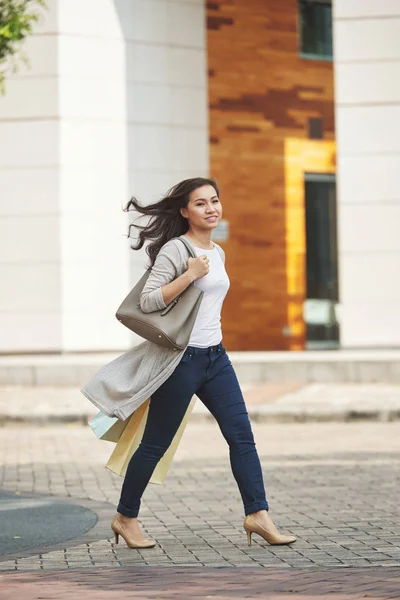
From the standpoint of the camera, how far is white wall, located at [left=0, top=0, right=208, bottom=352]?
20672 millimetres

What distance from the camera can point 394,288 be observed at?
65.7 ft

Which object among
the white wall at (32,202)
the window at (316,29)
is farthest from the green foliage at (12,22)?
the window at (316,29)

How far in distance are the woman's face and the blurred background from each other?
12989mm

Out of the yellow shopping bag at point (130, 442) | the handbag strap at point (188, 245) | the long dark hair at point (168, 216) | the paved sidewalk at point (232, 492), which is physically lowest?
the paved sidewalk at point (232, 492)

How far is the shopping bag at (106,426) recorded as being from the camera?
7197 mm

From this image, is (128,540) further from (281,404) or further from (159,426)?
(281,404)

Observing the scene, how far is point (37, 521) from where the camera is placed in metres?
8.21

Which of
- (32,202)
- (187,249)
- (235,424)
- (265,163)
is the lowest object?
(235,424)

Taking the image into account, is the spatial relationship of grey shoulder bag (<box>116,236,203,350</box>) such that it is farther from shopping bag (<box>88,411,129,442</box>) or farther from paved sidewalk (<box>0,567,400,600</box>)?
paved sidewalk (<box>0,567,400,600</box>)

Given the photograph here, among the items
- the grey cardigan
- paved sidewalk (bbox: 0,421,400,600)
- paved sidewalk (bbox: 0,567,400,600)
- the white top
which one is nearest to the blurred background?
paved sidewalk (bbox: 0,421,400,600)

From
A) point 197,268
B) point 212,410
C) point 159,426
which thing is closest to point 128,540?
point 159,426

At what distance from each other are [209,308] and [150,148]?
1485 centimetres

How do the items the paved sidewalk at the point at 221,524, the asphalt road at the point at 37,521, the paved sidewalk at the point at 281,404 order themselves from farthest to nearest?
1. the paved sidewalk at the point at 281,404
2. the asphalt road at the point at 37,521
3. the paved sidewalk at the point at 221,524

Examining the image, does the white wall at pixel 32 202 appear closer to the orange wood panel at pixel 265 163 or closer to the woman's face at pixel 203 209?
the orange wood panel at pixel 265 163
